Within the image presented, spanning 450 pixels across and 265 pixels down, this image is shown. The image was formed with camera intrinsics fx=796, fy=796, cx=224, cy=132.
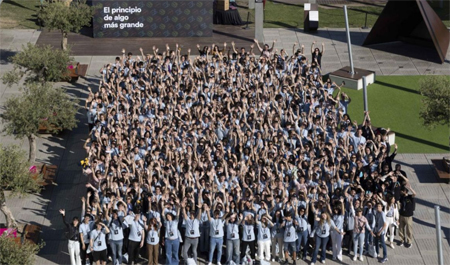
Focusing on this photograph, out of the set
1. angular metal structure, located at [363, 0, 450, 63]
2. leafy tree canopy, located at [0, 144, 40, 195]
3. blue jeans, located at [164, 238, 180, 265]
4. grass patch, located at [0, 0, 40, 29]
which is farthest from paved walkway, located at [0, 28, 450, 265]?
grass patch, located at [0, 0, 40, 29]

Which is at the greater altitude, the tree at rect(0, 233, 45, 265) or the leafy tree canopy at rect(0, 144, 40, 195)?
the leafy tree canopy at rect(0, 144, 40, 195)

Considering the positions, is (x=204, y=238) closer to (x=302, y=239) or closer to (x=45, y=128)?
(x=302, y=239)

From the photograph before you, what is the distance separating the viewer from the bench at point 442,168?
976 inches

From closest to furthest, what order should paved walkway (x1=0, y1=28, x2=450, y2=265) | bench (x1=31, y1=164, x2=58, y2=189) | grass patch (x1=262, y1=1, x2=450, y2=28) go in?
paved walkway (x1=0, y1=28, x2=450, y2=265) → bench (x1=31, y1=164, x2=58, y2=189) → grass patch (x1=262, y1=1, x2=450, y2=28)

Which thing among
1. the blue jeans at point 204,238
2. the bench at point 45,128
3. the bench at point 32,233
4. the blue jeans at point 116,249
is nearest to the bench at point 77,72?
the bench at point 45,128

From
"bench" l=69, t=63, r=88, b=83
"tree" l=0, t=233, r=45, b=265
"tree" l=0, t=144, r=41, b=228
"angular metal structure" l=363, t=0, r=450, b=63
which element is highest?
"angular metal structure" l=363, t=0, r=450, b=63

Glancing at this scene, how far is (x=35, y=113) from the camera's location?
2455cm

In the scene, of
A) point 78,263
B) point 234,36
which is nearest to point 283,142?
point 78,263

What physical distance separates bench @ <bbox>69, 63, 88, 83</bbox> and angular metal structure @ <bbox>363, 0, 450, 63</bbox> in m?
12.9

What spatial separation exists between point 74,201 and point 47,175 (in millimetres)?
1529

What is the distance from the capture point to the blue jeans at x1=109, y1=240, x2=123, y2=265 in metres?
20.4

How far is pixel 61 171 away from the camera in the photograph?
25891 mm

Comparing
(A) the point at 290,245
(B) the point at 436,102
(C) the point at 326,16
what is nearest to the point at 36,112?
(A) the point at 290,245

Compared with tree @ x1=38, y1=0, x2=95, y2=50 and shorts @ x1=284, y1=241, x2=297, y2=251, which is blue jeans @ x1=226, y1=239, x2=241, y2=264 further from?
tree @ x1=38, y1=0, x2=95, y2=50
